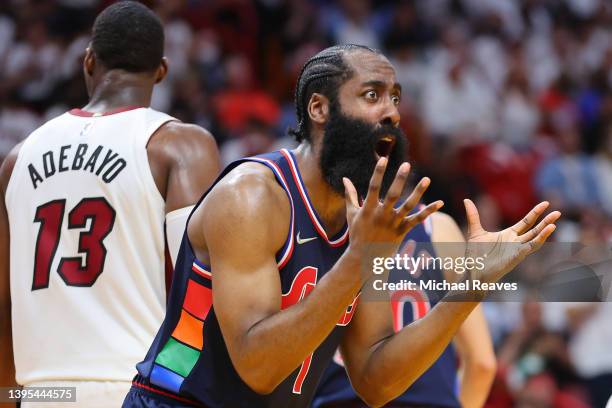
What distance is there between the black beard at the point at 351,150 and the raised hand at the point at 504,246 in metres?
0.43

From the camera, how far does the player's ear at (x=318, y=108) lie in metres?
3.52

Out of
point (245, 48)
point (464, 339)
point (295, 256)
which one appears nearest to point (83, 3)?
point (245, 48)

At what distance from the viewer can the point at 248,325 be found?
2.96 meters

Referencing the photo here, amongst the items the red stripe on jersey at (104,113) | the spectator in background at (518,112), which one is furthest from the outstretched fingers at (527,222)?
the spectator in background at (518,112)

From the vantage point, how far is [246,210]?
122 inches

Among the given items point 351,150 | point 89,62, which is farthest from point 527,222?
point 89,62

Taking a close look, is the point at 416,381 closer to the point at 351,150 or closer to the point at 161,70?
the point at 351,150

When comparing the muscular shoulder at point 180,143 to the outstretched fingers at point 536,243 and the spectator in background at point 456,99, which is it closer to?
the outstretched fingers at point 536,243

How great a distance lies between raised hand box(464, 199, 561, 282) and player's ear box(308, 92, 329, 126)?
2.16 ft

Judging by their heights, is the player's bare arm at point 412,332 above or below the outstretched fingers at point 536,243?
below

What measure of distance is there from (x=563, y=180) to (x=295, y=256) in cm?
724

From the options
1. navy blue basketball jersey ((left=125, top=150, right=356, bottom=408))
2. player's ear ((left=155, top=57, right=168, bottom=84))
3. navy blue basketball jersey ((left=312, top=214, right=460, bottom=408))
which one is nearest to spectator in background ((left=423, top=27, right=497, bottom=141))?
navy blue basketball jersey ((left=312, top=214, right=460, bottom=408))

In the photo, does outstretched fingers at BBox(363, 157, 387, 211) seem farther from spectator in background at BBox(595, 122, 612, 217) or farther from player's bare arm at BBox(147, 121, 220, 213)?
spectator in background at BBox(595, 122, 612, 217)

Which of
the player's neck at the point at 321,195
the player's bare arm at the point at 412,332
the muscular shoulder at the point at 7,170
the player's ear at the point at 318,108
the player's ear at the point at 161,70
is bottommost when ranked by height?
the player's bare arm at the point at 412,332
